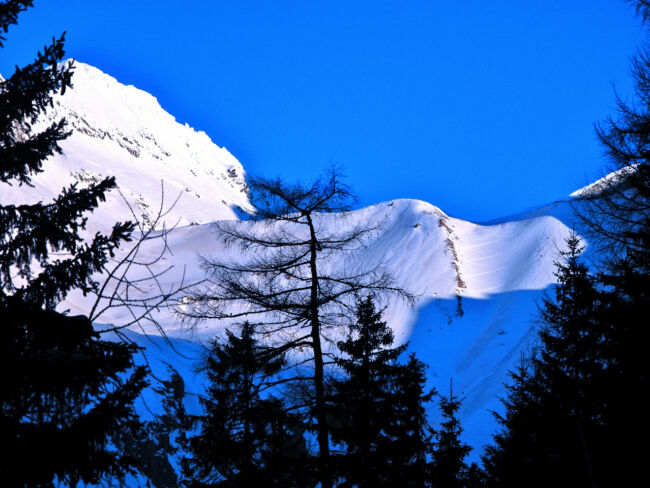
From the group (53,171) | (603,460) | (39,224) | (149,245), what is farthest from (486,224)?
(53,171)

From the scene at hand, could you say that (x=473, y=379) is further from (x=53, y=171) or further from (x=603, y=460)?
(x=53, y=171)

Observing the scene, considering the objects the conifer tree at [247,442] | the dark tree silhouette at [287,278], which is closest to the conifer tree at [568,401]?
the dark tree silhouette at [287,278]

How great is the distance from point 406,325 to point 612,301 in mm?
54438

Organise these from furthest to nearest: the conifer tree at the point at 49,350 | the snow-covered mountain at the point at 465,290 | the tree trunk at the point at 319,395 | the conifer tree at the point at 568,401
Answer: the snow-covered mountain at the point at 465,290
the conifer tree at the point at 568,401
the tree trunk at the point at 319,395
the conifer tree at the point at 49,350

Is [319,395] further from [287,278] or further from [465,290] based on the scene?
[465,290]

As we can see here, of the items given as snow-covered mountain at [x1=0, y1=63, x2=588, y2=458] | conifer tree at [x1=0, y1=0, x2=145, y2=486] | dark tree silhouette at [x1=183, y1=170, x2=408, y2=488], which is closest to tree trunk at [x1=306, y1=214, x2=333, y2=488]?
dark tree silhouette at [x1=183, y1=170, x2=408, y2=488]

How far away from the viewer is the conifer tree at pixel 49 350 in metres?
3.55

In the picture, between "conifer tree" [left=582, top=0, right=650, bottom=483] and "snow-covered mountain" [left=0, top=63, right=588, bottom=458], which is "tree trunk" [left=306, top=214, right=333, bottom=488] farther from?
"snow-covered mountain" [left=0, top=63, right=588, bottom=458]

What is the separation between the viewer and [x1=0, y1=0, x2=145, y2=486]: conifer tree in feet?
11.7

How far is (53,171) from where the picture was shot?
169m

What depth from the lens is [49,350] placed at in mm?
3732

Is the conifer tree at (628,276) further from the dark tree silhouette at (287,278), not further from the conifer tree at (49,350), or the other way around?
the conifer tree at (49,350)

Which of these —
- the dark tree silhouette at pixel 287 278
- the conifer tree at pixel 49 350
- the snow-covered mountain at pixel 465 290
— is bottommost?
the conifer tree at pixel 49 350

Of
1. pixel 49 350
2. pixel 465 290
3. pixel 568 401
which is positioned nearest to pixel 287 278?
pixel 49 350
